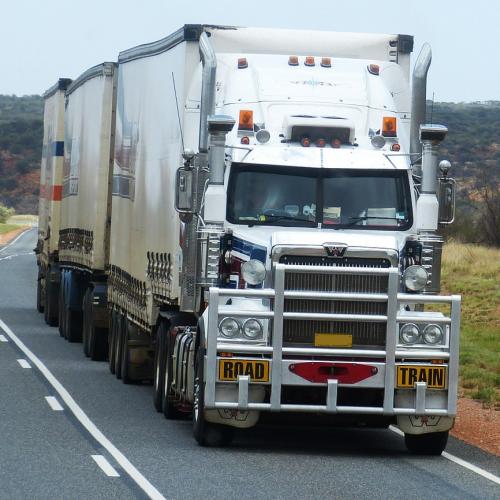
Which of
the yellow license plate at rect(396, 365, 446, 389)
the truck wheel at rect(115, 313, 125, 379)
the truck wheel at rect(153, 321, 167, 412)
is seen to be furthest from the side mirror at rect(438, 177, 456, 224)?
the truck wheel at rect(115, 313, 125, 379)

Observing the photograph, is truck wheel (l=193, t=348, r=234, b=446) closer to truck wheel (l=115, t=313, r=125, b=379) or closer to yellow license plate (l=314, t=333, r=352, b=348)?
yellow license plate (l=314, t=333, r=352, b=348)

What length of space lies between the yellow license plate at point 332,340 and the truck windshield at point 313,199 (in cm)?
125

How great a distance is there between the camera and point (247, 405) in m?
13.4

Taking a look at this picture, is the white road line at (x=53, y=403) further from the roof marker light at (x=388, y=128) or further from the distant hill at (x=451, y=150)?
the distant hill at (x=451, y=150)

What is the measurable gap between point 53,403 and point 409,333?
5162 millimetres

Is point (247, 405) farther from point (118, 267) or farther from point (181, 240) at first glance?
point (118, 267)

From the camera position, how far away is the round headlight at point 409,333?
13.8 metres

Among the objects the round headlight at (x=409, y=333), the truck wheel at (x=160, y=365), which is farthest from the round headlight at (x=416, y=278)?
the truck wheel at (x=160, y=365)

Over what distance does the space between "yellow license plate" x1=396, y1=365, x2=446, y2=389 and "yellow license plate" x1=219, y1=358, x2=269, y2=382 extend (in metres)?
1.17

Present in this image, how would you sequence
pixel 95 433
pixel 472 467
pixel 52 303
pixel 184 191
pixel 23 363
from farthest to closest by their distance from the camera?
pixel 52 303 → pixel 23 363 → pixel 95 433 → pixel 184 191 → pixel 472 467

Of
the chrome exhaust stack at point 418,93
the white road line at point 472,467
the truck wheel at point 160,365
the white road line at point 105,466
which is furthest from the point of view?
the truck wheel at point 160,365

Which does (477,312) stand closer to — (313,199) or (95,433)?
(313,199)

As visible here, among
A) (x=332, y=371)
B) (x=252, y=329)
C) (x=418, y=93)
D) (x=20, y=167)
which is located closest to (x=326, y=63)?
(x=418, y=93)

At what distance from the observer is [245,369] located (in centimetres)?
1348
